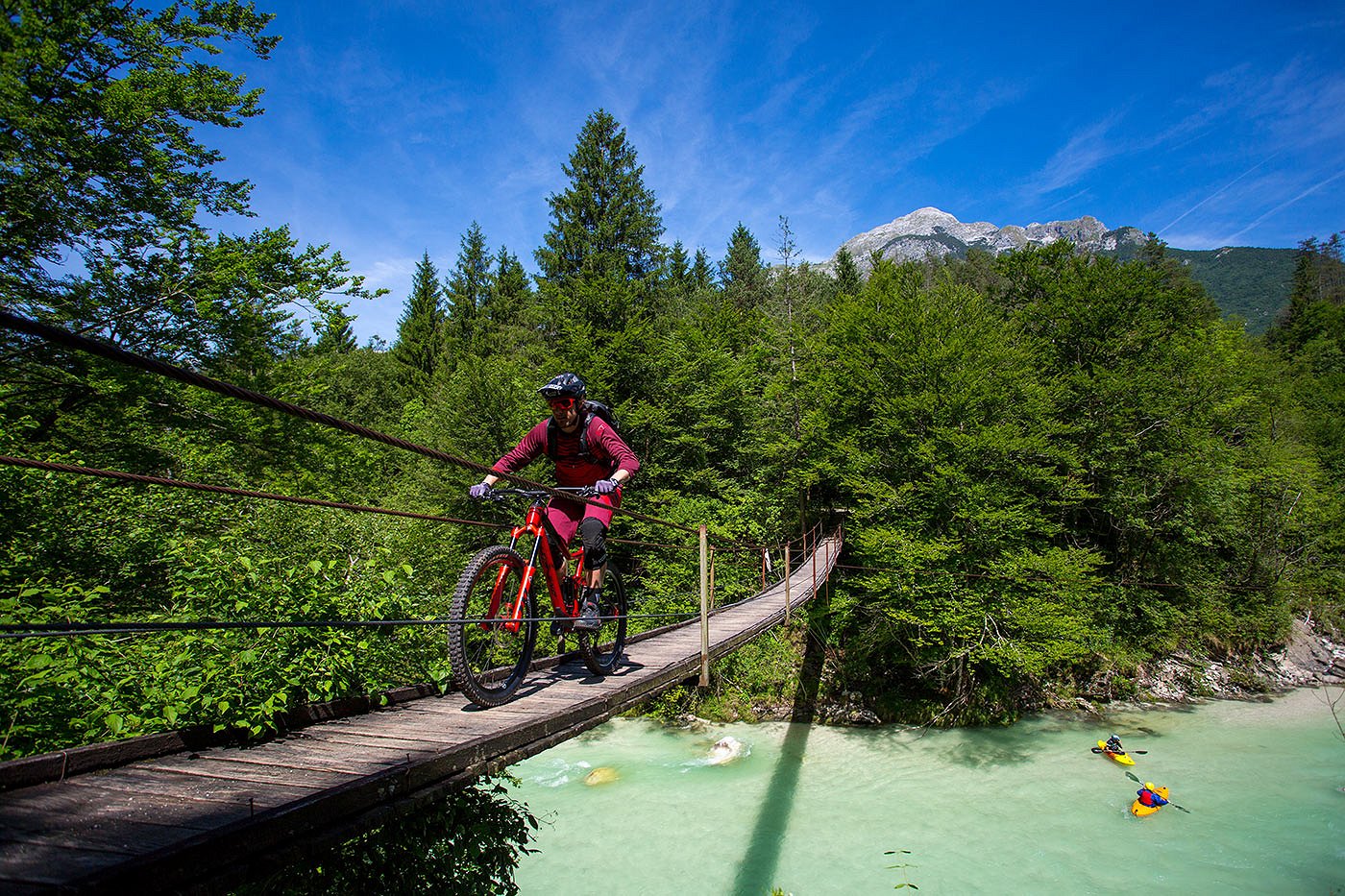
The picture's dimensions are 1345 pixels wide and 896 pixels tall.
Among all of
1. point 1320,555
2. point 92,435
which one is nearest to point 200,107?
point 92,435

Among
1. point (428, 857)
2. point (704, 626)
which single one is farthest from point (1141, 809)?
point (428, 857)

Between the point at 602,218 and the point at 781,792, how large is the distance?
14.6 m

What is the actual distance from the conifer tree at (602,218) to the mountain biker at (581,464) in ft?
45.9

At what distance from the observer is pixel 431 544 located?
1215cm

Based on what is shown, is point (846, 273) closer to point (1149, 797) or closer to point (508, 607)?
point (1149, 797)

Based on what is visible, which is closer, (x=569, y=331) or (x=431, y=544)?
(x=431, y=544)

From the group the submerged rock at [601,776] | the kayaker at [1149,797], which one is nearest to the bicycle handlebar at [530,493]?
the submerged rock at [601,776]

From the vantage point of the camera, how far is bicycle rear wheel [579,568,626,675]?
3.08 m

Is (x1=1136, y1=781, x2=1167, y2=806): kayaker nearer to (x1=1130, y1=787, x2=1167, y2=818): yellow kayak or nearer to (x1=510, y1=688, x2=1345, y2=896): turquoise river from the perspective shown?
(x1=1130, y1=787, x2=1167, y2=818): yellow kayak

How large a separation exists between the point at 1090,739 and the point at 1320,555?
29.5ft

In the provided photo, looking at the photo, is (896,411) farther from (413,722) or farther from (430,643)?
(413,722)

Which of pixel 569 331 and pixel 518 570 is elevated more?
pixel 569 331

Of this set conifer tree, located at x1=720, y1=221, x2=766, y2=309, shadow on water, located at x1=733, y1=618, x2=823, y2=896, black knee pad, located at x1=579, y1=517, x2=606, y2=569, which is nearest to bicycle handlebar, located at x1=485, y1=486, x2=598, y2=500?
black knee pad, located at x1=579, y1=517, x2=606, y2=569

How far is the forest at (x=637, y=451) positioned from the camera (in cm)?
389
